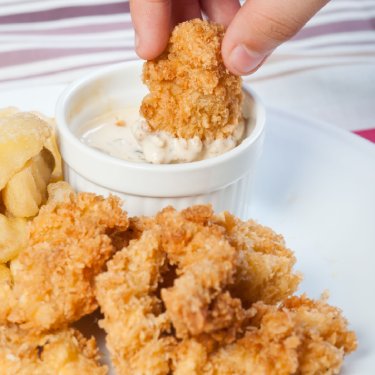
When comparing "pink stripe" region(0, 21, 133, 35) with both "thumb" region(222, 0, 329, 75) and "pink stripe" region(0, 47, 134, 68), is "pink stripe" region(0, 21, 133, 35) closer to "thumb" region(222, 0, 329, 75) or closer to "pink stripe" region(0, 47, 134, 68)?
"pink stripe" region(0, 47, 134, 68)

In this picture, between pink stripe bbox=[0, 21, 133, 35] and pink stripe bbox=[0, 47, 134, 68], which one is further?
pink stripe bbox=[0, 21, 133, 35]

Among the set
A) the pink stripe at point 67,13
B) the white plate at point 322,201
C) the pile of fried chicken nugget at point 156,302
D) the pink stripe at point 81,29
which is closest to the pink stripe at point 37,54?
the pink stripe at point 81,29

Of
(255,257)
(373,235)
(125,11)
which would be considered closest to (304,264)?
(373,235)

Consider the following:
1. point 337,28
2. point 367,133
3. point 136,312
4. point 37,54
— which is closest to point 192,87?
point 136,312

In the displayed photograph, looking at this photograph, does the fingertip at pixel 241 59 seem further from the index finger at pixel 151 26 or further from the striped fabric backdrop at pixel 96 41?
the striped fabric backdrop at pixel 96 41

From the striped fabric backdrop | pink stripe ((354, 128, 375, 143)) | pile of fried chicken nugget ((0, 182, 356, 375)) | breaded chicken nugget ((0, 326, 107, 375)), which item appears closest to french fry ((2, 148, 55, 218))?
pile of fried chicken nugget ((0, 182, 356, 375))

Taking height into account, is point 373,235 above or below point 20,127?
below

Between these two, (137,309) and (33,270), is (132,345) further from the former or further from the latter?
(33,270)
